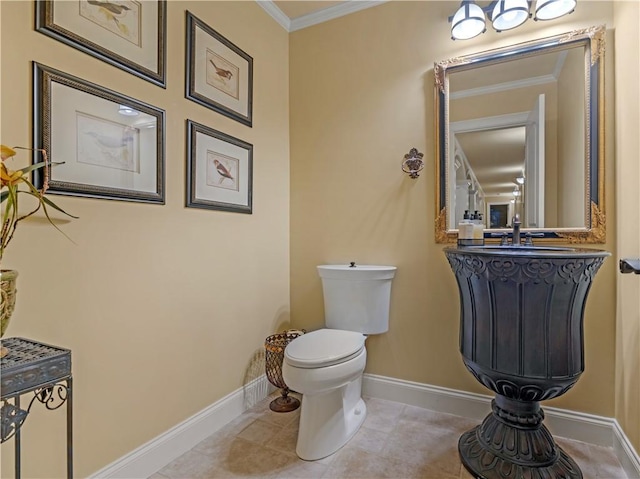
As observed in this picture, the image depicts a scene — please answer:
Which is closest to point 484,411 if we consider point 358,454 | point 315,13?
point 358,454

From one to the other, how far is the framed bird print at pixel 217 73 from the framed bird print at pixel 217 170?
15 centimetres

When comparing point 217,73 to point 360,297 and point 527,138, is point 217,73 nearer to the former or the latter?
point 360,297

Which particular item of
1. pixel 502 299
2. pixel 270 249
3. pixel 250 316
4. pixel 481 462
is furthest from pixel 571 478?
pixel 270 249

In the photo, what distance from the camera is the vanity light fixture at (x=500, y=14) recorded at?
162 cm

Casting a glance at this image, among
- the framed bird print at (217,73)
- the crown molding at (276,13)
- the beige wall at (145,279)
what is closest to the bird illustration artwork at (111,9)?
the beige wall at (145,279)

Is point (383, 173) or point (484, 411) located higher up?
point (383, 173)

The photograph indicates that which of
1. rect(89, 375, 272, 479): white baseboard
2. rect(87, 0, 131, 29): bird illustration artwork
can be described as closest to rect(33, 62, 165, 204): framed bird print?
rect(87, 0, 131, 29): bird illustration artwork

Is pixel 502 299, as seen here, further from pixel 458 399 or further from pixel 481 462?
pixel 458 399

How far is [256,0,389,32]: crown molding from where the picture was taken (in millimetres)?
2131

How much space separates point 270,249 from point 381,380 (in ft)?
3.47

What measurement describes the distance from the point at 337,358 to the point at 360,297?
0.50 m

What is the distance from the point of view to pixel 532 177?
178 cm

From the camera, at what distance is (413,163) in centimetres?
201

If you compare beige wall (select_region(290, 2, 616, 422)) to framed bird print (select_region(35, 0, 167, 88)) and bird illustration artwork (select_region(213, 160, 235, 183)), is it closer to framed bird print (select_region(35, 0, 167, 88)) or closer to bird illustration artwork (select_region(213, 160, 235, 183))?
bird illustration artwork (select_region(213, 160, 235, 183))
